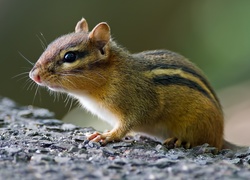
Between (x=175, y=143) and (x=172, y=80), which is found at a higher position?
(x=172, y=80)

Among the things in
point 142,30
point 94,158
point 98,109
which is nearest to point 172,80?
point 98,109

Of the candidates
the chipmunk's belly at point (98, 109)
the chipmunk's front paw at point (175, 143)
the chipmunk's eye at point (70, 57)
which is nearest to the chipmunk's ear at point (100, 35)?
the chipmunk's eye at point (70, 57)

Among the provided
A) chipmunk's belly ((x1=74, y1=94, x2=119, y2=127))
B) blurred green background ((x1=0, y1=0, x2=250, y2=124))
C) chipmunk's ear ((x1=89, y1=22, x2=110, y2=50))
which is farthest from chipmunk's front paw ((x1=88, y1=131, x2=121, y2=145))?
blurred green background ((x1=0, y1=0, x2=250, y2=124))

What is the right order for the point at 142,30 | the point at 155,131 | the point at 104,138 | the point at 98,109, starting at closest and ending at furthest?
the point at 104,138 < the point at 98,109 < the point at 155,131 < the point at 142,30

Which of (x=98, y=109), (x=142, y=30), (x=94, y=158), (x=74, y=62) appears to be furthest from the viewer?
(x=142, y=30)

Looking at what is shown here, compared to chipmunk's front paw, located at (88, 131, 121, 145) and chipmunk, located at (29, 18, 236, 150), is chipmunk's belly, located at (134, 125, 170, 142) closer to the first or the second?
chipmunk, located at (29, 18, 236, 150)

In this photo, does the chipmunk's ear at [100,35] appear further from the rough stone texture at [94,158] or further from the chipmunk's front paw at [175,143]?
the chipmunk's front paw at [175,143]

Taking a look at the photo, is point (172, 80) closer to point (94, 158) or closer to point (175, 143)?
point (175, 143)

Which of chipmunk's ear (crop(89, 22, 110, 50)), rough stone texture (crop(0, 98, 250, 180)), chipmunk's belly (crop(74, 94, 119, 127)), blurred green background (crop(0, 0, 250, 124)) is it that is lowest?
rough stone texture (crop(0, 98, 250, 180))

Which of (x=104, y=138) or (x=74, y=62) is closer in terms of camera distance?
(x=104, y=138)
